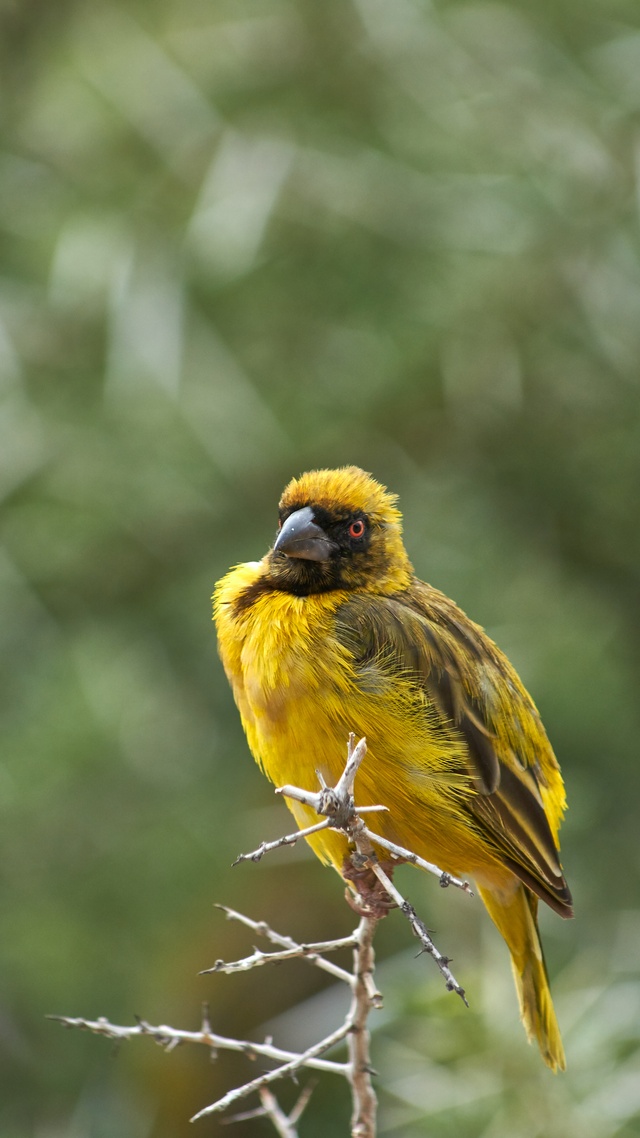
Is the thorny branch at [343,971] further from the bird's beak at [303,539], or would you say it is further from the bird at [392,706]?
the bird's beak at [303,539]

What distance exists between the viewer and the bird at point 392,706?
2.85 meters

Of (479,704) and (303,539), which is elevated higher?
(303,539)

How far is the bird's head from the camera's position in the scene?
312 cm

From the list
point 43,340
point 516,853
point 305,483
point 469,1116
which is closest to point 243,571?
point 305,483

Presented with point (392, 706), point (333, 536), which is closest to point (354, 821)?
point (392, 706)

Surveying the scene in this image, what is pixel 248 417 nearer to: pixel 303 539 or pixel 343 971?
pixel 303 539

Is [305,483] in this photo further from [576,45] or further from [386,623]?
[576,45]

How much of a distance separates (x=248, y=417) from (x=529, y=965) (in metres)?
2.04

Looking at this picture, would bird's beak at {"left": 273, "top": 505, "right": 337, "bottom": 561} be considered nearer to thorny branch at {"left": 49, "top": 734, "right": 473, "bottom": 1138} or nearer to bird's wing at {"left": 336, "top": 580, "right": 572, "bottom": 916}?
bird's wing at {"left": 336, "top": 580, "right": 572, "bottom": 916}

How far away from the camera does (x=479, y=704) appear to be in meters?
3.12

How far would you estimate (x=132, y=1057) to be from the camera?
480 centimetres

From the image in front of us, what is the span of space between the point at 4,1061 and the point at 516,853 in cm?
286

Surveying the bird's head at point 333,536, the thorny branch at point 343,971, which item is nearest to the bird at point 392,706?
the bird's head at point 333,536

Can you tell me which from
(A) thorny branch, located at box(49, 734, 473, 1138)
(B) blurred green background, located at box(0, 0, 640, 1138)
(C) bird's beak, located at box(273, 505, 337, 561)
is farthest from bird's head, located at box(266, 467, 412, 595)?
(A) thorny branch, located at box(49, 734, 473, 1138)
